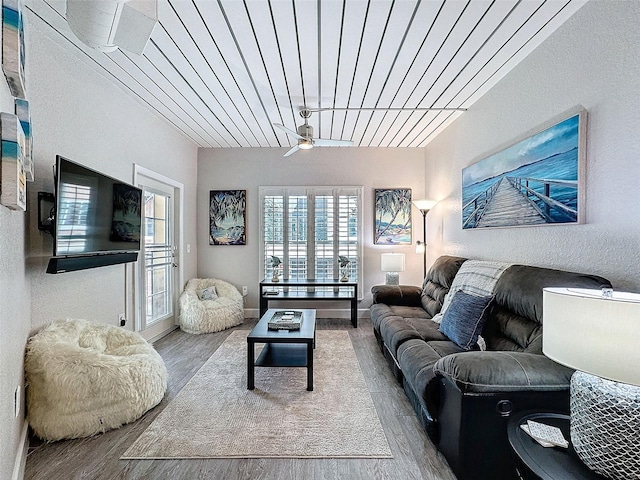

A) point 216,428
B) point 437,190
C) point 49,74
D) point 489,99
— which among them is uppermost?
point 489,99

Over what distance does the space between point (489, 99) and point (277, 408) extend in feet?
10.7

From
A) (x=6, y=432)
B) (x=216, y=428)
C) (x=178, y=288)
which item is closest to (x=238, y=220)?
(x=178, y=288)

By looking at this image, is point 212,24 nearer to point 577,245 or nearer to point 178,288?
point 577,245

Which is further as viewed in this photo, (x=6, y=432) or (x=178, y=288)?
(x=178, y=288)

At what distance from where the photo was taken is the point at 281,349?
10.1 feet

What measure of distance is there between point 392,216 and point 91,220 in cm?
384

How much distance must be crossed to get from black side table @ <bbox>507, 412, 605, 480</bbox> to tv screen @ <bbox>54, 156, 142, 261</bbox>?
2.64 meters

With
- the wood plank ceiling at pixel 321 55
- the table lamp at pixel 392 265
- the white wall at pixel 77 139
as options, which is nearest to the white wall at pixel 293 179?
the table lamp at pixel 392 265

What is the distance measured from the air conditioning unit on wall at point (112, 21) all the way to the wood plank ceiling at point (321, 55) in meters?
0.54

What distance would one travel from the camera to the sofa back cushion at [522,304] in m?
1.84

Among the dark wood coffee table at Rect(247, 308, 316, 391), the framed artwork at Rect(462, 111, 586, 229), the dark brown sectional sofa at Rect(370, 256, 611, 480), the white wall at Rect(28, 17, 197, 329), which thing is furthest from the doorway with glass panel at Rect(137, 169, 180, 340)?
the framed artwork at Rect(462, 111, 586, 229)

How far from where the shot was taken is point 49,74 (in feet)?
7.56

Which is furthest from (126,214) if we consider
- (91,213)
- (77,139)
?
(77,139)

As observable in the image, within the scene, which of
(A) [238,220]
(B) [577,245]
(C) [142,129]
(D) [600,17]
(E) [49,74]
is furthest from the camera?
(A) [238,220]
